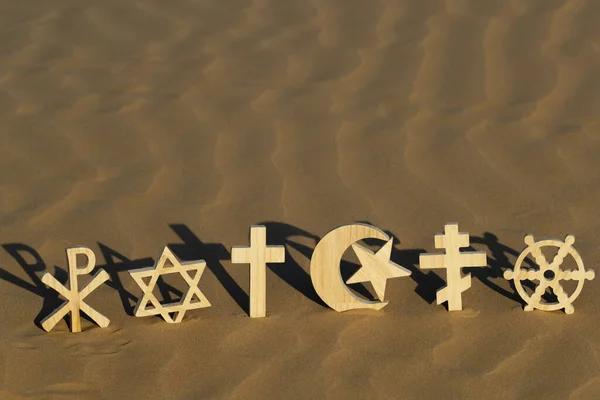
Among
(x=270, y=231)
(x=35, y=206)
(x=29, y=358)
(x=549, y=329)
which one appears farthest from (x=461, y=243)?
(x=35, y=206)

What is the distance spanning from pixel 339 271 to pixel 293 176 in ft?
3.97

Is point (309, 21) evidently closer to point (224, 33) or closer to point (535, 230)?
point (224, 33)

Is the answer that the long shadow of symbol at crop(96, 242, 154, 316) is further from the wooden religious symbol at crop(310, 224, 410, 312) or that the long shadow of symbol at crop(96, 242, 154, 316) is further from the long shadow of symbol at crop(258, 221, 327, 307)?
the wooden religious symbol at crop(310, 224, 410, 312)

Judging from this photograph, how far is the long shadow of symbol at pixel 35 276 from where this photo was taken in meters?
4.23

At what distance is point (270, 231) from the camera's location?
4.79 metres

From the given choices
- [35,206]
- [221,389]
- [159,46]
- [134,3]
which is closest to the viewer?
[221,389]

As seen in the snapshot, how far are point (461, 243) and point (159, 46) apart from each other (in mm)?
3321

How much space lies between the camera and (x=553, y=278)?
13.8 feet

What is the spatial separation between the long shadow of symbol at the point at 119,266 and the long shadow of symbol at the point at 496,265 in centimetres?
145

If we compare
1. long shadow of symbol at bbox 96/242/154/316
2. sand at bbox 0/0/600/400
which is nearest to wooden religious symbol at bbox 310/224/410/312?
sand at bbox 0/0/600/400

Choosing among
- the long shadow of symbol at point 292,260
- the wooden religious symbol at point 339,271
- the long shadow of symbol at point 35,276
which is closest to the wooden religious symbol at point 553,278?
the wooden religious symbol at point 339,271

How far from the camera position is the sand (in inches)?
151

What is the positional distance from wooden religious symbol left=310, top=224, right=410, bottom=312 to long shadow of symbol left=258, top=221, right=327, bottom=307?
111mm

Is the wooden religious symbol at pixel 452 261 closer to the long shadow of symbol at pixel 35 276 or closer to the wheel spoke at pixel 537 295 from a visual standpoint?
the wheel spoke at pixel 537 295
